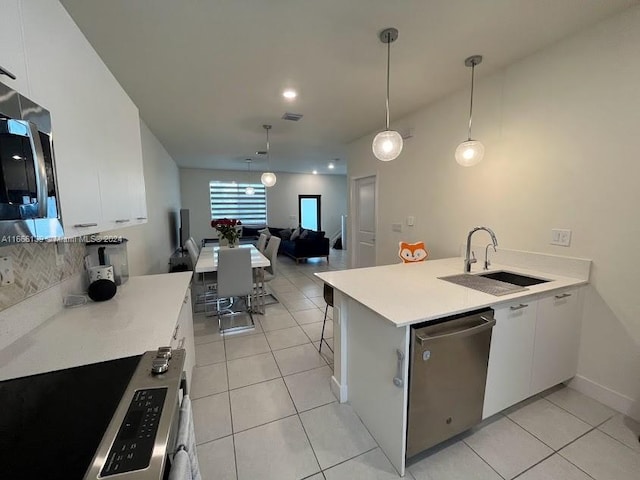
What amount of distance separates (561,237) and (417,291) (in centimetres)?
138

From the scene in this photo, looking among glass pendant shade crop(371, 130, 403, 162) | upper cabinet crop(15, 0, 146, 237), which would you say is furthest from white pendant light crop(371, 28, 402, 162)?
upper cabinet crop(15, 0, 146, 237)

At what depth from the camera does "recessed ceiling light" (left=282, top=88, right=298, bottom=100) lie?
2682 mm

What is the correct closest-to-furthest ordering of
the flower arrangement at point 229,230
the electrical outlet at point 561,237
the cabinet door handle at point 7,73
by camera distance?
the cabinet door handle at point 7,73, the electrical outlet at point 561,237, the flower arrangement at point 229,230

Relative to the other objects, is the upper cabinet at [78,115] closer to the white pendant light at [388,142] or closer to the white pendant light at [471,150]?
the white pendant light at [388,142]

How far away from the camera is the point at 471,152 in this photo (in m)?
2.20

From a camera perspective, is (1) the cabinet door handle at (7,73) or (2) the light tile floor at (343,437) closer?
(1) the cabinet door handle at (7,73)

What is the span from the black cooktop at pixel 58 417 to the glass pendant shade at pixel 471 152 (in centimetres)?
259

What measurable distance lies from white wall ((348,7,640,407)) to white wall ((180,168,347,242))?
255 inches

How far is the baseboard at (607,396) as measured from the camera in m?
1.72

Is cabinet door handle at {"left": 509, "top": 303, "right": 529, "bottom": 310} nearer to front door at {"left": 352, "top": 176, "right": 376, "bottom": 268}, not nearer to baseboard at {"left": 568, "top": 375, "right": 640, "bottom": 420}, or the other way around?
baseboard at {"left": 568, "top": 375, "right": 640, "bottom": 420}

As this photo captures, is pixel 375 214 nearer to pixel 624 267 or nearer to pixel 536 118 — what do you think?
pixel 536 118

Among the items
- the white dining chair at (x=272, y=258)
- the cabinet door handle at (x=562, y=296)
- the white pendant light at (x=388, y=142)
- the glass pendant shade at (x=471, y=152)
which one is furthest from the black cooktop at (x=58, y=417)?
the white dining chair at (x=272, y=258)

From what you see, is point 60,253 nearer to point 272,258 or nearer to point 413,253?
point 272,258

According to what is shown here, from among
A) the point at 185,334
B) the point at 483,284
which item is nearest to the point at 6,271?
the point at 185,334
